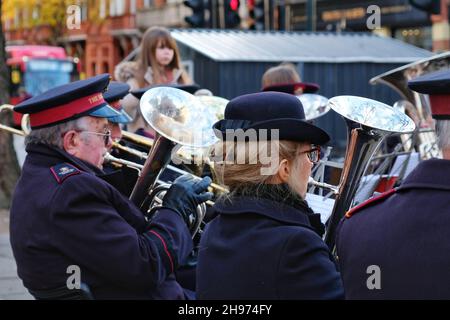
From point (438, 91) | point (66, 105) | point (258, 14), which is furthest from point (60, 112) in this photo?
point (258, 14)

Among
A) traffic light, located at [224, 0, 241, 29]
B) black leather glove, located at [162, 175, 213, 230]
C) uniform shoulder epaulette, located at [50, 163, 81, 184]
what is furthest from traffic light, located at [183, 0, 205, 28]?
uniform shoulder epaulette, located at [50, 163, 81, 184]

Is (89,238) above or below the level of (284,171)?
below

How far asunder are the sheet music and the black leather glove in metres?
→ 0.56

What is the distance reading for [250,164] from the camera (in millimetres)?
2973

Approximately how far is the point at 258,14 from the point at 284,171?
12.5m

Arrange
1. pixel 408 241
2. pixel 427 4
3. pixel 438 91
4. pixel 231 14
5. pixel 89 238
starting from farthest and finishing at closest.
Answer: pixel 231 14 → pixel 427 4 → pixel 89 238 → pixel 438 91 → pixel 408 241

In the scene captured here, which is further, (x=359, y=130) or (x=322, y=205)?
(x=322, y=205)

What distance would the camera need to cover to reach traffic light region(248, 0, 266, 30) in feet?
50.0

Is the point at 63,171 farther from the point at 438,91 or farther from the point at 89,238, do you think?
the point at 438,91

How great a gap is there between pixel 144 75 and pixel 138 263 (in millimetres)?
3930
